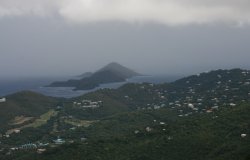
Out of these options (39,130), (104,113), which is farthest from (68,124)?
(104,113)

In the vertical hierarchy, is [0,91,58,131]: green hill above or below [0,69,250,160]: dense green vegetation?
above

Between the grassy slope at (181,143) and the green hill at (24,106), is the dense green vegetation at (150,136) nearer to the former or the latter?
the grassy slope at (181,143)

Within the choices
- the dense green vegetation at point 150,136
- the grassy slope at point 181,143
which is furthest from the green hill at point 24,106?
the grassy slope at point 181,143

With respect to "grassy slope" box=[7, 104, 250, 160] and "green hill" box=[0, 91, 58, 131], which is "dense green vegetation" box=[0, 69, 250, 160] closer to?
"grassy slope" box=[7, 104, 250, 160]

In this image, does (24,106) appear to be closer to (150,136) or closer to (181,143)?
(150,136)

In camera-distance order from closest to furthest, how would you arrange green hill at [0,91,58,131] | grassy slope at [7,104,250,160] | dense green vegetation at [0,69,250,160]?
grassy slope at [7,104,250,160]
dense green vegetation at [0,69,250,160]
green hill at [0,91,58,131]

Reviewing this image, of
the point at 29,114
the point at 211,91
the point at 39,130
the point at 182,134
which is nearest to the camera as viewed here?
the point at 182,134

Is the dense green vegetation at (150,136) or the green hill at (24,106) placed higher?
the green hill at (24,106)

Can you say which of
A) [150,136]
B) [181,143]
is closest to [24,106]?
[150,136]

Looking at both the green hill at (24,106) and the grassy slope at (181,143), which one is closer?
the grassy slope at (181,143)

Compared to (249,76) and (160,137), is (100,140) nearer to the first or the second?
(160,137)

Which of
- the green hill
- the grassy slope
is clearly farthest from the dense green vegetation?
the green hill
